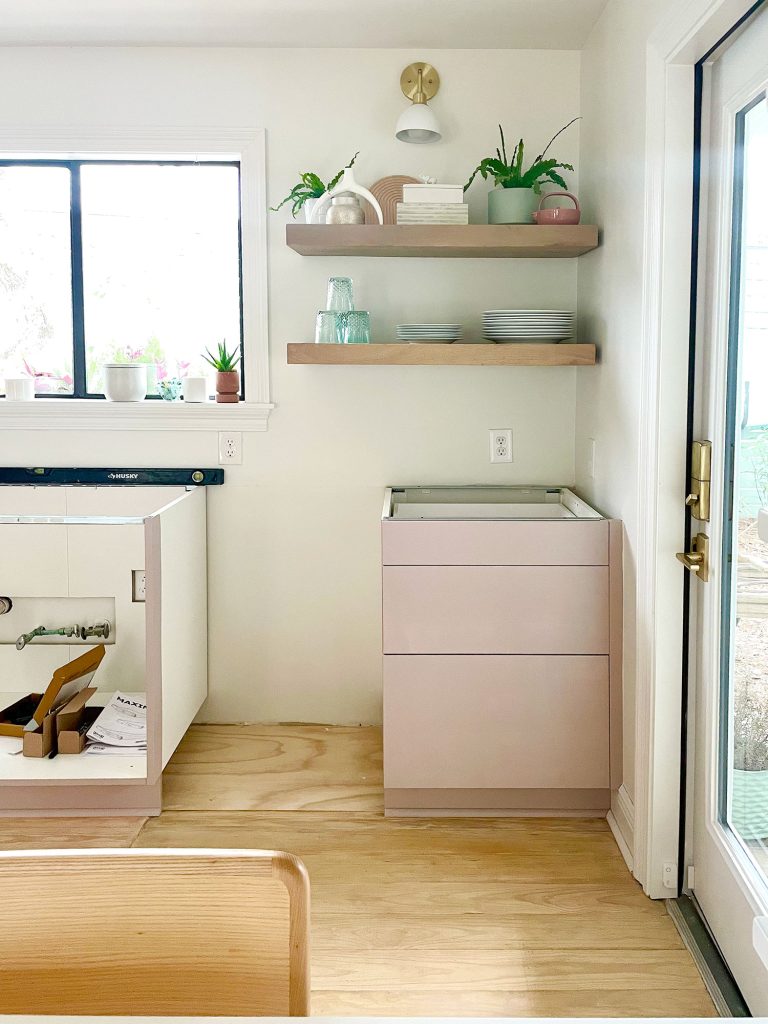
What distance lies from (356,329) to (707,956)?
194cm

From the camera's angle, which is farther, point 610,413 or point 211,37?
point 211,37

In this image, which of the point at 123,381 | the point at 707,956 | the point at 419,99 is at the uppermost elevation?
the point at 419,99

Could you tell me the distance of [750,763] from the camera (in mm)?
1865

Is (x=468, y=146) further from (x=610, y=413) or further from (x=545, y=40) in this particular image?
(x=610, y=413)

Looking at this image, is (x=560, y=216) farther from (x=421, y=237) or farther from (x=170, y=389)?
(x=170, y=389)

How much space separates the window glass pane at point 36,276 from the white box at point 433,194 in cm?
121

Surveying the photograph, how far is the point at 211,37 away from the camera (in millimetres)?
2930

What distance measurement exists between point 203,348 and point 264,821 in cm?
160

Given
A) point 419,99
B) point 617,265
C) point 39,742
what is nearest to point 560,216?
point 617,265

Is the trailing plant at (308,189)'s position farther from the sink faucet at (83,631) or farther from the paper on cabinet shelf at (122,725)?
the paper on cabinet shelf at (122,725)

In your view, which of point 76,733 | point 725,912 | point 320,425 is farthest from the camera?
point 320,425

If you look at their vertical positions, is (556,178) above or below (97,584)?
above

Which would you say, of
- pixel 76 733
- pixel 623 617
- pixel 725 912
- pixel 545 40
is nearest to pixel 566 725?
pixel 623 617

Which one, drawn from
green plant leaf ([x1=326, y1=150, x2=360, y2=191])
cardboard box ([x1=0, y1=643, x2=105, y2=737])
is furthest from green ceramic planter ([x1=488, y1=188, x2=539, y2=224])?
cardboard box ([x1=0, y1=643, x2=105, y2=737])
